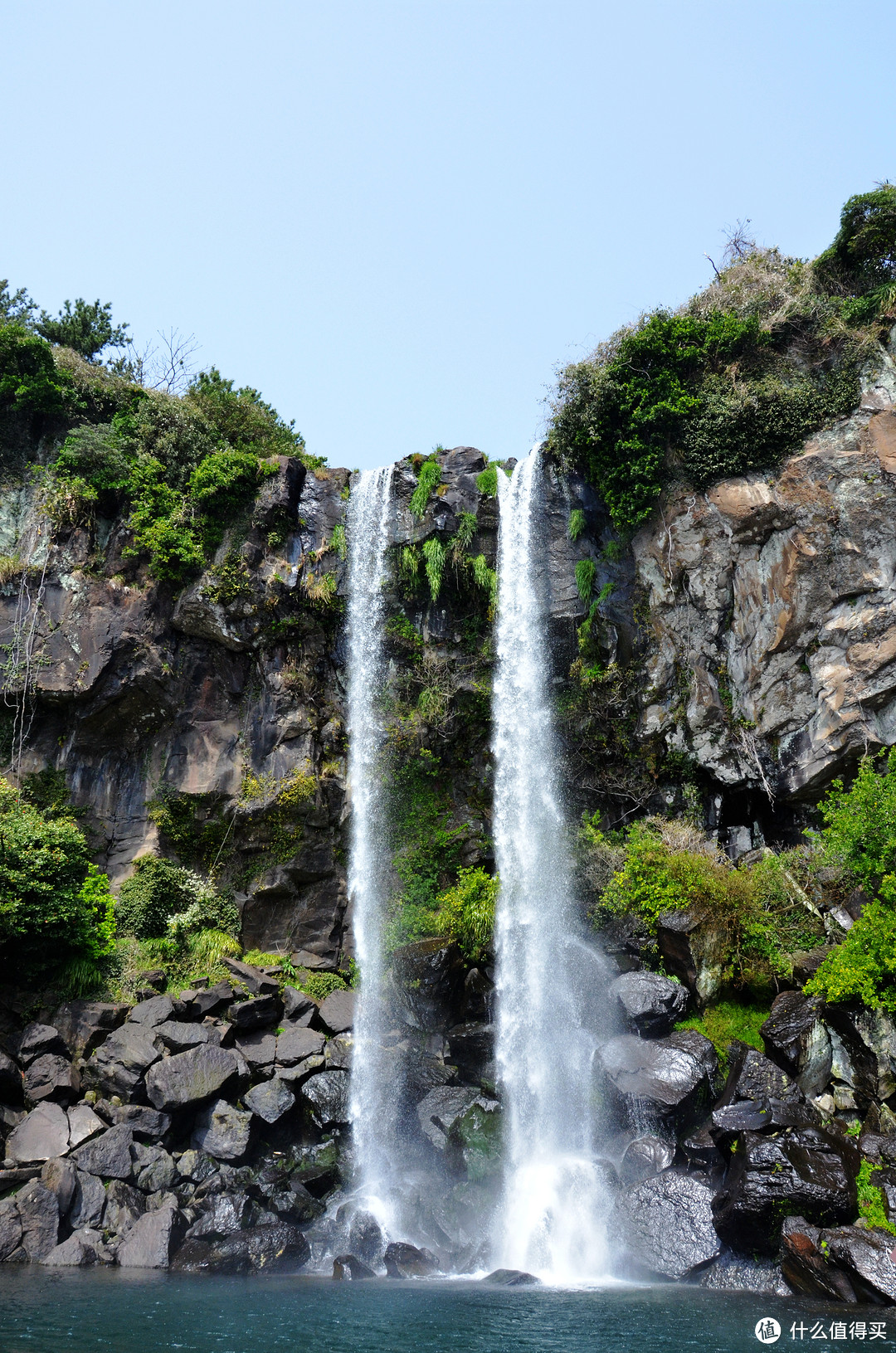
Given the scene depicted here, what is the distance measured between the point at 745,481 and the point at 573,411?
4.51 metres

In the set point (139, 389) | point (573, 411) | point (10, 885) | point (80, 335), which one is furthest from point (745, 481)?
point (80, 335)

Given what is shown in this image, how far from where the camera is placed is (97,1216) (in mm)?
12789

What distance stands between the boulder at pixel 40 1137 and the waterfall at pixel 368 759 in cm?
494

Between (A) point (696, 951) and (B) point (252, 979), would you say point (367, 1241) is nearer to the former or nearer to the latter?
(B) point (252, 979)

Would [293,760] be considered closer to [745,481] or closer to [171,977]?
[171,977]

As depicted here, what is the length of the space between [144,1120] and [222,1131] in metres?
1.34

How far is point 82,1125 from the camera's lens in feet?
45.9

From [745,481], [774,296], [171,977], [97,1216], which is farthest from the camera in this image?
[774,296]

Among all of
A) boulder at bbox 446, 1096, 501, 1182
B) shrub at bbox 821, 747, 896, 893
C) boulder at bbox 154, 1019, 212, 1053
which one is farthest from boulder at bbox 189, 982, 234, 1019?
shrub at bbox 821, 747, 896, 893

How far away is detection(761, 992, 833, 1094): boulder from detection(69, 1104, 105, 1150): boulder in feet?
36.2

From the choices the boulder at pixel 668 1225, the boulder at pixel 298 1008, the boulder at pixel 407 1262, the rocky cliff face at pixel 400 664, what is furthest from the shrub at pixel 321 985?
the boulder at pixel 668 1225

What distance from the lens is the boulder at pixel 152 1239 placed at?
12.1 meters

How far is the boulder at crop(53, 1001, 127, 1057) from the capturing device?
50.9ft

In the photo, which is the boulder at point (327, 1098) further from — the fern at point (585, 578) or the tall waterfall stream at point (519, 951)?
the fern at point (585, 578)
